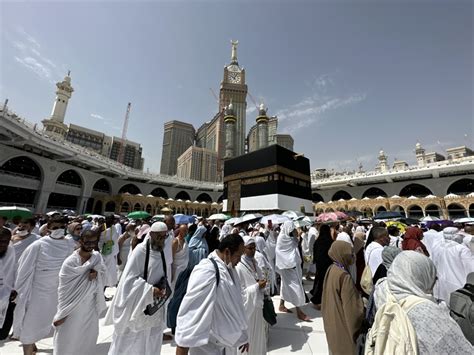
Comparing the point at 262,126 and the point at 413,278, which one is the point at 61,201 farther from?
the point at 413,278

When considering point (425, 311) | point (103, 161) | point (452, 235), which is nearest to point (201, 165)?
point (103, 161)

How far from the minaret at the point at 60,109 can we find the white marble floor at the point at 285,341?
41098mm

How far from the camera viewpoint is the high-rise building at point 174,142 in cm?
7175

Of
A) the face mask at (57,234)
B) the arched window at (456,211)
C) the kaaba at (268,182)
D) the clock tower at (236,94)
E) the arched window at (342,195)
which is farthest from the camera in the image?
the clock tower at (236,94)

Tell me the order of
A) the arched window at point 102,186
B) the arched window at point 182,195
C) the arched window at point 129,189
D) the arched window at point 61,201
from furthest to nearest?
the arched window at point 182,195 < the arched window at point 129,189 < the arched window at point 102,186 < the arched window at point 61,201

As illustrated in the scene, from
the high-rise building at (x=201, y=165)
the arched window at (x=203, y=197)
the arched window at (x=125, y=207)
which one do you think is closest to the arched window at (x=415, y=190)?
the arched window at (x=203, y=197)

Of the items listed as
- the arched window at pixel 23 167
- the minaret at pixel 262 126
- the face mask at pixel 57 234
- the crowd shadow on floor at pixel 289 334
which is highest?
the minaret at pixel 262 126

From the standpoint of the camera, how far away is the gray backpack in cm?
110

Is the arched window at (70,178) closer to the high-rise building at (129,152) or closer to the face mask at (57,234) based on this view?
the face mask at (57,234)

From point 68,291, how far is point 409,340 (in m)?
2.46

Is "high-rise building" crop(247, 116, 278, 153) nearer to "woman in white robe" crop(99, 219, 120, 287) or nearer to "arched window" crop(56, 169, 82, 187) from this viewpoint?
"arched window" crop(56, 169, 82, 187)

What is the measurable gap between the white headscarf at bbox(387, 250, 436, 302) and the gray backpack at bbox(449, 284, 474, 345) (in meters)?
0.26

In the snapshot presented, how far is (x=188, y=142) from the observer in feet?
248

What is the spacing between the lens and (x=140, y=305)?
176 centimetres
